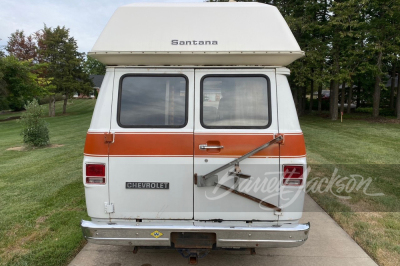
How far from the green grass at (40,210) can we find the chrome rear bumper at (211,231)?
1.07 meters

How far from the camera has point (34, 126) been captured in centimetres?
1100

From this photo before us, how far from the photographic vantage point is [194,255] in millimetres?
3193

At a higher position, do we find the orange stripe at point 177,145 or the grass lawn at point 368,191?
the orange stripe at point 177,145

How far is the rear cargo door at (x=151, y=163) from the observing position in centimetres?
309

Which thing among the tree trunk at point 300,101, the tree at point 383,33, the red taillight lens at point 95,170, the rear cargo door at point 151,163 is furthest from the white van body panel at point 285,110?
the tree trunk at point 300,101

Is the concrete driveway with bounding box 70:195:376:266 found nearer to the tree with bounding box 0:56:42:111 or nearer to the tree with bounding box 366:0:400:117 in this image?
the tree with bounding box 366:0:400:117

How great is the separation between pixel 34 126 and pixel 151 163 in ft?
31.6

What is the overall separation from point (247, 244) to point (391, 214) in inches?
131

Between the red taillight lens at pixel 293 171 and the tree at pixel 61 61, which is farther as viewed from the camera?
the tree at pixel 61 61

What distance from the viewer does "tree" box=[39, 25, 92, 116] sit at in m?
29.7

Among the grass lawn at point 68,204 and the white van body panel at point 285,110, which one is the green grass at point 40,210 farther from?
the white van body panel at point 285,110

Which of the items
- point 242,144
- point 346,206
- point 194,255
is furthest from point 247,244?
point 346,206

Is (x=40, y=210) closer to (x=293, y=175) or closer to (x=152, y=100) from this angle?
(x=152, y=100)

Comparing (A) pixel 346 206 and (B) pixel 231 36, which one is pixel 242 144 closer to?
(B) pixel 231 36
